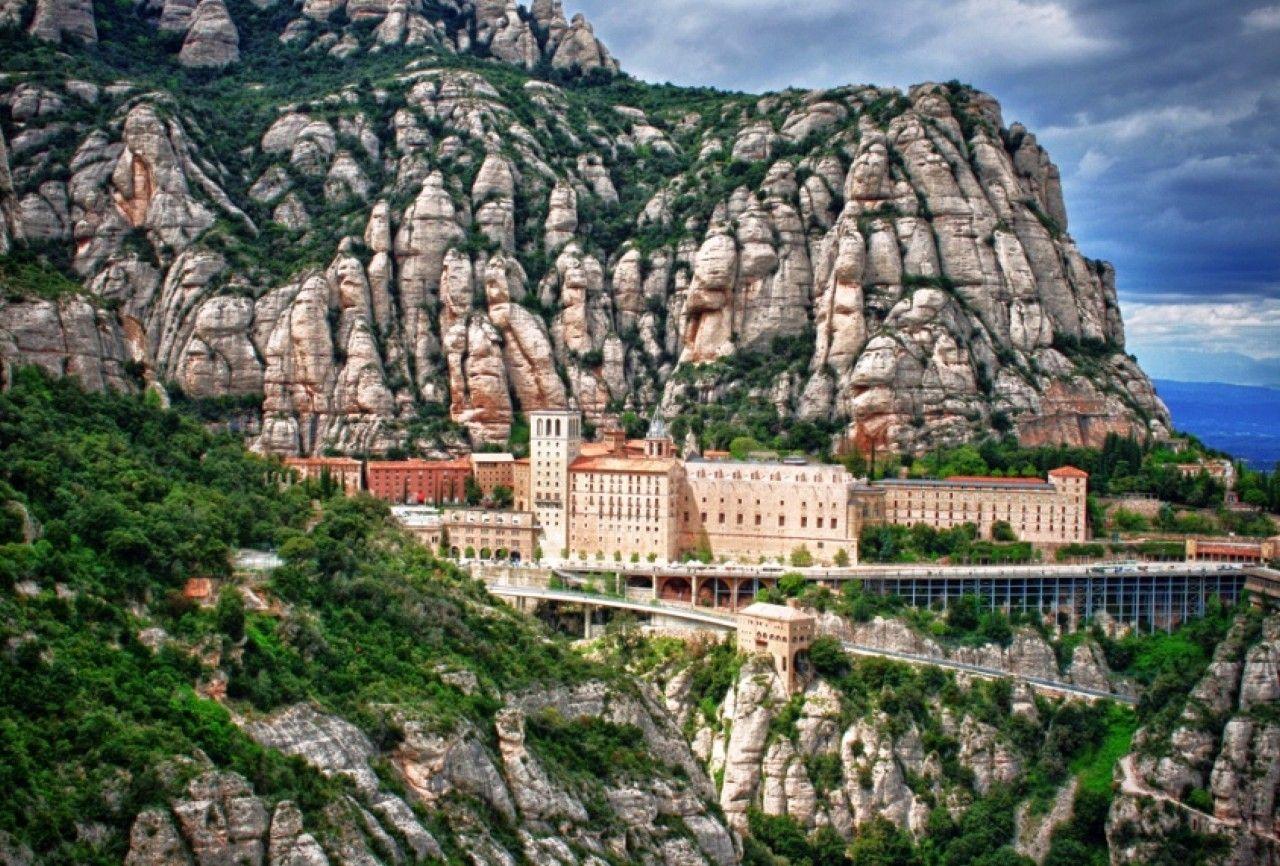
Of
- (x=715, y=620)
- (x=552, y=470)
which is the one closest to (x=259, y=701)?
(x=715, y=620)

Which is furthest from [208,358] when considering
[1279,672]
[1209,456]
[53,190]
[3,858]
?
[3,858]

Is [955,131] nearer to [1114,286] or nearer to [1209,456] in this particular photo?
[1114,286]

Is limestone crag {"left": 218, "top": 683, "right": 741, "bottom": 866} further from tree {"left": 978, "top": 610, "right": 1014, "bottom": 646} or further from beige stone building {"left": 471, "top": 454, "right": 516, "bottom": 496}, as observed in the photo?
beige stone building {"left": 471, "top": 454, "right": 516, "bottom": 496}

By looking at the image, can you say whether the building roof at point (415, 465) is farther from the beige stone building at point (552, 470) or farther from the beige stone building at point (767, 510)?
the beige stone building at point (767, 510)

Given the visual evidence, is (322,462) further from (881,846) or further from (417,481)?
(881,846)

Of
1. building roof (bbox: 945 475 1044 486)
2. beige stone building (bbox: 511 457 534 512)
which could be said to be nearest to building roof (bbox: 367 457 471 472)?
beige stone building (bbox: 511 457 534 512)
